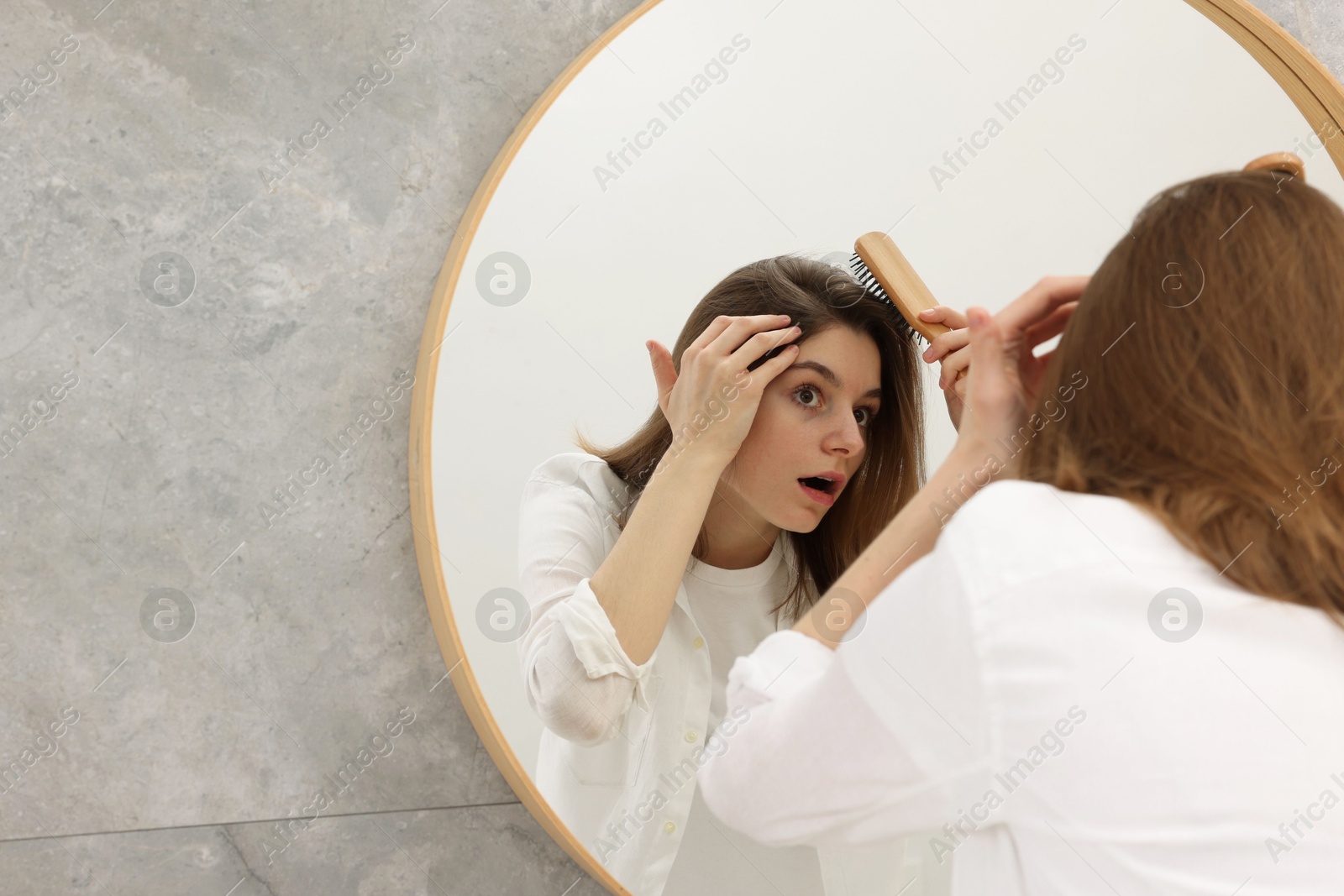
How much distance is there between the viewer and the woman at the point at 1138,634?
0.38 meters

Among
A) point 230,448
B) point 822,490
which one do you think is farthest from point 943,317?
point 230,448

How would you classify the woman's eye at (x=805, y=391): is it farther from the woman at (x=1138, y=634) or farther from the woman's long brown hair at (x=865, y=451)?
the woman at (x=1138, y=634)

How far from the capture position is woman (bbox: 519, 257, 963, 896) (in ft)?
1.81

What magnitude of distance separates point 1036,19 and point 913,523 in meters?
0.46

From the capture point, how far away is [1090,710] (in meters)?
0.38

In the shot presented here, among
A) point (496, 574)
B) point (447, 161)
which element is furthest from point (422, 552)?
point (447, 161)

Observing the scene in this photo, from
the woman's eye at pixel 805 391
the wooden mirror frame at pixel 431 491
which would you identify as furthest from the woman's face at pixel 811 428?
the wooden mirror frame at pixel 431 491

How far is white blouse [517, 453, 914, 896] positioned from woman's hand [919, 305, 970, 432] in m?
0.14

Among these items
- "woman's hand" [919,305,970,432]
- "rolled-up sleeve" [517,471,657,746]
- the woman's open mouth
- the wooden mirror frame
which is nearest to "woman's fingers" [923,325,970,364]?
"woman's hand" [919,305,970,432]

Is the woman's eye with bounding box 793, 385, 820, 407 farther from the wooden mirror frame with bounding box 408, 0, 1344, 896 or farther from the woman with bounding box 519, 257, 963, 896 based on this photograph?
the wooden mirror frame with bounding box 408, 0, 1344, 896

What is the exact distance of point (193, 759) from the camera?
68 cm

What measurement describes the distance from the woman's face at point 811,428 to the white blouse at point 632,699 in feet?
0.11

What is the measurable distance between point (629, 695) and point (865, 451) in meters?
0.21

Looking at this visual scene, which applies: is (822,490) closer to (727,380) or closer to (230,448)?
(727,380)
